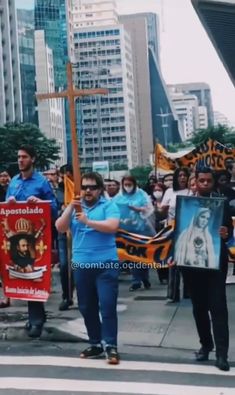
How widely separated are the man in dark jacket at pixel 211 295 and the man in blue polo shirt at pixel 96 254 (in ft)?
2.36

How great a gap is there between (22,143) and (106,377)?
59881 mm

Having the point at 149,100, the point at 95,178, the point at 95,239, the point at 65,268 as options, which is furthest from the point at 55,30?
the point at 95,239

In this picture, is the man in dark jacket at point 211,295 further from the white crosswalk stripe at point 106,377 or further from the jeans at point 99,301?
the jeans at point 99,301

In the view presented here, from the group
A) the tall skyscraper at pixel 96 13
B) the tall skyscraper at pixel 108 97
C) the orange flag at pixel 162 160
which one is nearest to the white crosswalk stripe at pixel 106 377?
the orange flag at pixel 162 160

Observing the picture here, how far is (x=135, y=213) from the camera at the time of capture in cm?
992

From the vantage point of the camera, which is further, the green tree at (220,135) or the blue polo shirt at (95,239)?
the green tree at (220,135)

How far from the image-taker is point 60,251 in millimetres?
8617

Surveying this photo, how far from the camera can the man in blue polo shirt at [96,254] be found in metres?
6.09

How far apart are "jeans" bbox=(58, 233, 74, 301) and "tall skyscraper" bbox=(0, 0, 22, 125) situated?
386ft

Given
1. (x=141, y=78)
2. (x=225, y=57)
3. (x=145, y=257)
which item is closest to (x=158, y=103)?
(x=141, y=78)

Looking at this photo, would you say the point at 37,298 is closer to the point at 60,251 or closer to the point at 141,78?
the point at 60,251

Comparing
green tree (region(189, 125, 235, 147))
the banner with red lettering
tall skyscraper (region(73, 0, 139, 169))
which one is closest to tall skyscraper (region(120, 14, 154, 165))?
tall skyscraper (region(73, 0, 139, 169))

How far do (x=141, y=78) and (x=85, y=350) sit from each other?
165 meters

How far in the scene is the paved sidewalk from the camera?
677cm
